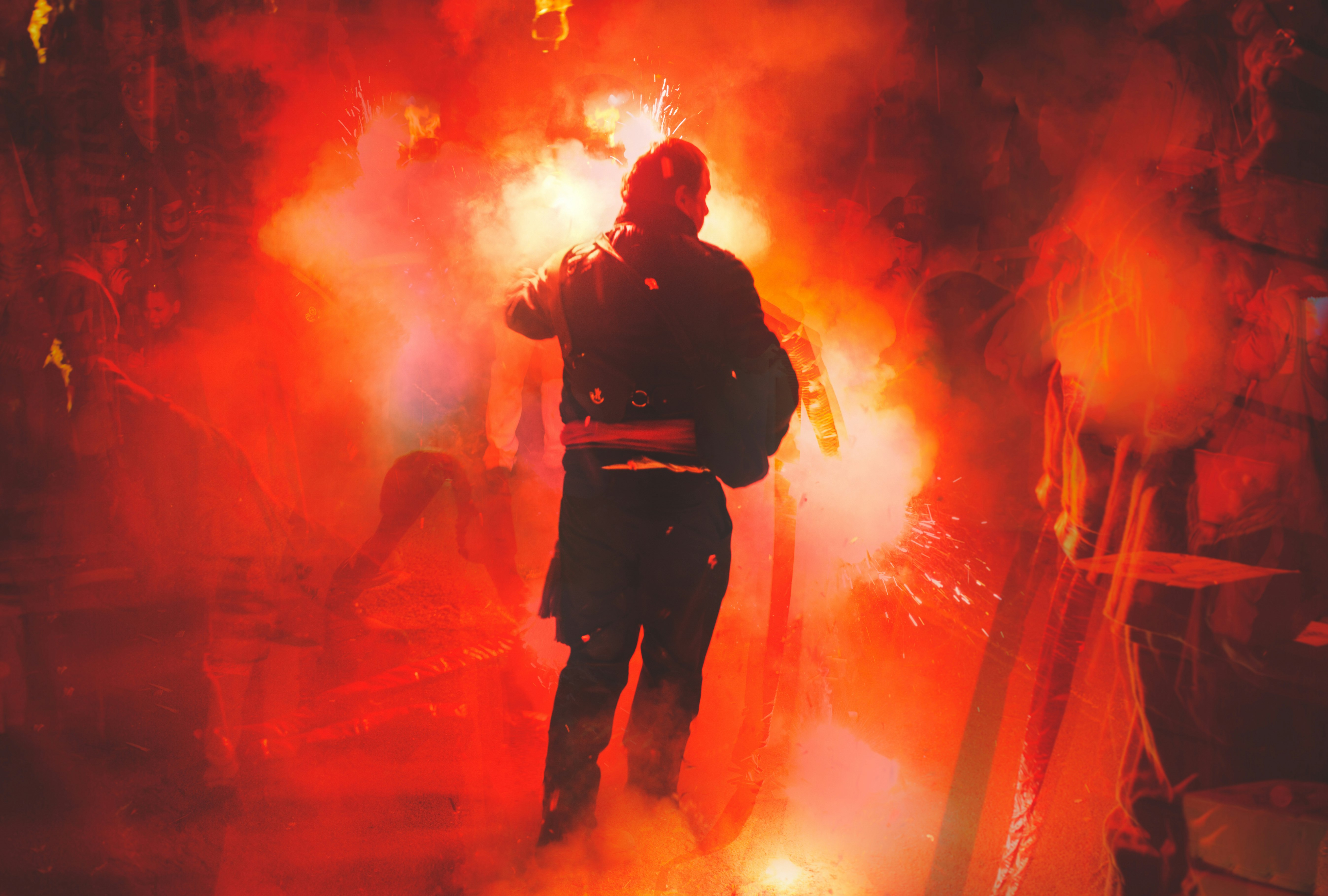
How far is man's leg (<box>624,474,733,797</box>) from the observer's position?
7.16 ft

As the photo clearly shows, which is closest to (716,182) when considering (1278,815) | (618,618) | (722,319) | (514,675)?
(722,319)

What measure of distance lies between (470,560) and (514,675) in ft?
1.71

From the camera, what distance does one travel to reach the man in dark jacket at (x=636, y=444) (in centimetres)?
209

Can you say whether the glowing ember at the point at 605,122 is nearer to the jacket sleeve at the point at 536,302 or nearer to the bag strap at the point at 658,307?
the jacket sleeve at the point at 536,302

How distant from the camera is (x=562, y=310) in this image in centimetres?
213

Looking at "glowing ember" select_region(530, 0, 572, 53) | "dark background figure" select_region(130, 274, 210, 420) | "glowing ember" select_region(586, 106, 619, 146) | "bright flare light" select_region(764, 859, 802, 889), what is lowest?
"bright flare light" select_region(764, 859, 802, 889)

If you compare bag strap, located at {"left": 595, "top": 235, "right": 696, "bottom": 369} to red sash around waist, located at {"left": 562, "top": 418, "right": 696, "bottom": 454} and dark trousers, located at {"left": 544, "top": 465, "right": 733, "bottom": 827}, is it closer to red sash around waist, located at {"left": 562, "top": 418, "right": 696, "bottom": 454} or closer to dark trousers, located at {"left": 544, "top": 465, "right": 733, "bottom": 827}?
red sash around waist, located at {"left": 562, "top": 418, "right": 696, "bottom": 454}

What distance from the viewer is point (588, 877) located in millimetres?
2170

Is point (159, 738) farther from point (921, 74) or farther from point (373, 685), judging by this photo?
point (921, 74)

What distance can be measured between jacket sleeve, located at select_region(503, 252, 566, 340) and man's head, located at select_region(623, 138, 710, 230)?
321mm

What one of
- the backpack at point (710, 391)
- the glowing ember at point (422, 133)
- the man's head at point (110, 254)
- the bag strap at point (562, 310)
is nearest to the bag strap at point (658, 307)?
the backpack at point (710, 391)

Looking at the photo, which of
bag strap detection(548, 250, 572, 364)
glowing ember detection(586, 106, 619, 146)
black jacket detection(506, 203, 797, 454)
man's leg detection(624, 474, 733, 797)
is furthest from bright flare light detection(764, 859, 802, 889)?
glowing ember detection(586, 106, 619, 146)

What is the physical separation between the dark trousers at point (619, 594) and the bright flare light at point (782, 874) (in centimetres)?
60

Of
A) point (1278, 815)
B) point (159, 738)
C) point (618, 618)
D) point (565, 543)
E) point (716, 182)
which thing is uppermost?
point (716, 182)
